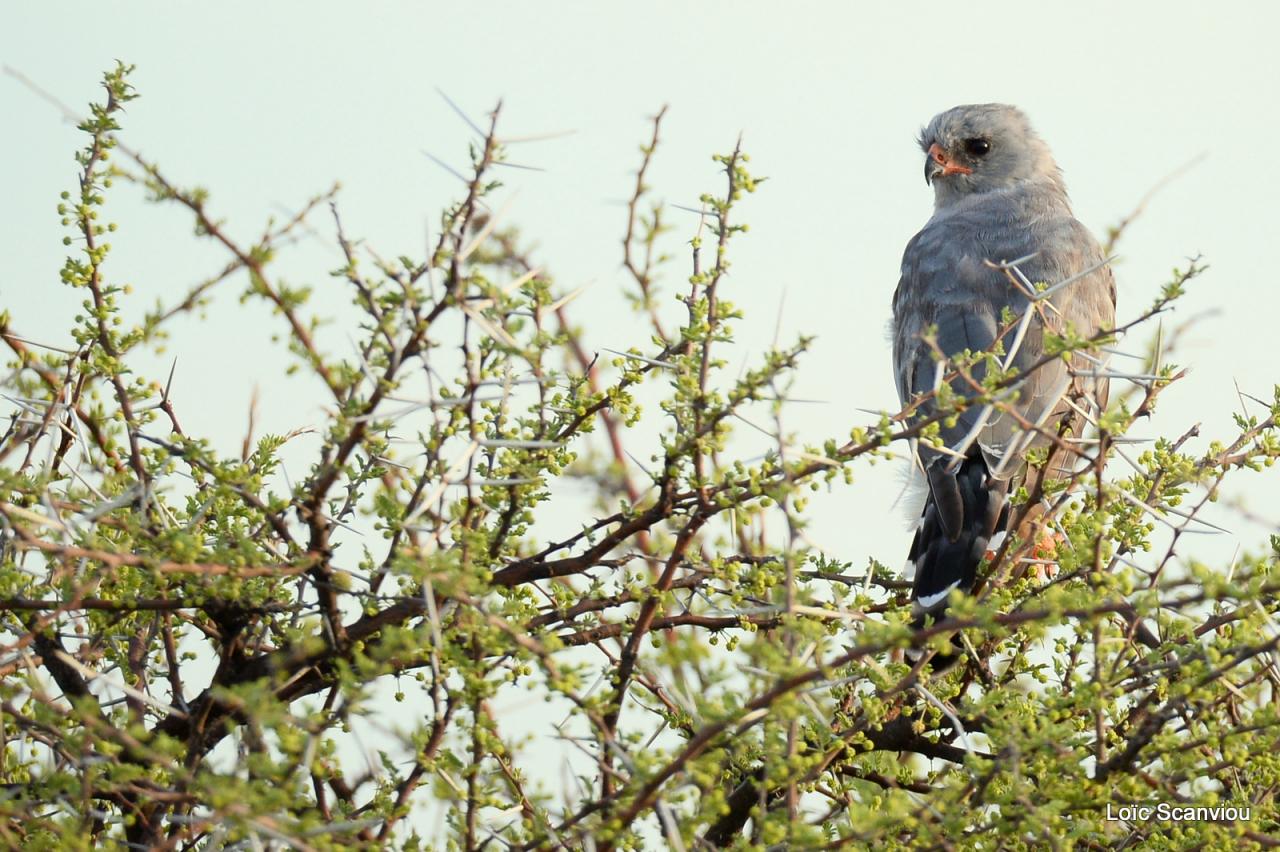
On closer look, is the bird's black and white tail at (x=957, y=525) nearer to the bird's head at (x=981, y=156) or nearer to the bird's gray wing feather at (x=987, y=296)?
the bird's gray wing feather at (x=987, y=296)

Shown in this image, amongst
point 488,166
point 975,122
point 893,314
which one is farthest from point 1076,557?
point 975,122

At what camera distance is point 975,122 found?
669 cm

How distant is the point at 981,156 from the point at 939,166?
214 millimetres

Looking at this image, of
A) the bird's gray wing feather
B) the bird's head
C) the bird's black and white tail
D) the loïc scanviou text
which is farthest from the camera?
the bird's head

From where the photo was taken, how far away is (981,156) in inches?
261

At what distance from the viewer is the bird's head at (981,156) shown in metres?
6.59

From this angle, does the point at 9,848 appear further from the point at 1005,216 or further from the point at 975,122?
the point at 975,122

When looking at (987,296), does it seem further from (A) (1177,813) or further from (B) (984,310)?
(A) (1177,813)

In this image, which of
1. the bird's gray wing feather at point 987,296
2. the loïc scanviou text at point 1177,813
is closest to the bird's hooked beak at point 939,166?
the bird's gray wing feather at point 987,296

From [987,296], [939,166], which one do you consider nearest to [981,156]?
[939,166]

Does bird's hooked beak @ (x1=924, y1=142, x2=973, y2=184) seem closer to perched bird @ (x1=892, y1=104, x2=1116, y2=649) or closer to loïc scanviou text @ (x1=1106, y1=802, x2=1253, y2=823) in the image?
perched bird @ (x1=892, y1=104, x2=1116, y2=649)

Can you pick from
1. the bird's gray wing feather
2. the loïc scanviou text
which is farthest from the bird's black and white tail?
the loïc scanviou text

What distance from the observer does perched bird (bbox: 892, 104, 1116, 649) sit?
12.5 feet

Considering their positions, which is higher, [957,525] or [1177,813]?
[957,525]
